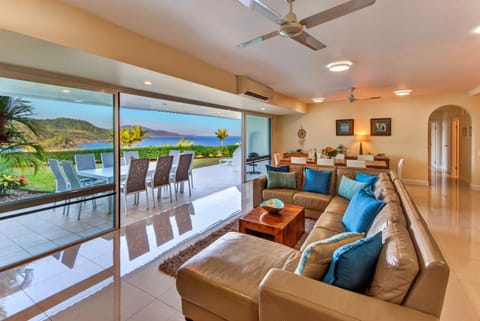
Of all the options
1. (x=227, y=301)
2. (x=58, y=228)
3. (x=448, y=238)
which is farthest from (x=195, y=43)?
(x=448, y=238)

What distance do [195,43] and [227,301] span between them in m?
2.82

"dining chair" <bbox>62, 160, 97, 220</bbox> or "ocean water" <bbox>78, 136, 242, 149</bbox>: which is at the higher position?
"ocean water" <bbox>78, 136, 242, 149</bbox>

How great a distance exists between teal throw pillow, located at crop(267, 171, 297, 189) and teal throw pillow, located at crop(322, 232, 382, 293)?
2864mm

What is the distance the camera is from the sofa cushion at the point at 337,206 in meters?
2.99

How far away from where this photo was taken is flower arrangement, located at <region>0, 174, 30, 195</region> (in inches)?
102

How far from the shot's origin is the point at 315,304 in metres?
1.13

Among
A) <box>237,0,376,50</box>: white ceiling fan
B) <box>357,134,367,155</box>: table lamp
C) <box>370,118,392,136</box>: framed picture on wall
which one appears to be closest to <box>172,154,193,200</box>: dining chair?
<box>237,0,376,50</box>: white ceiling fan

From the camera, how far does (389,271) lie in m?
1.17

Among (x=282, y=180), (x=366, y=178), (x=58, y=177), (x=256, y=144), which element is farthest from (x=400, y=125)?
(x=58, y=177)

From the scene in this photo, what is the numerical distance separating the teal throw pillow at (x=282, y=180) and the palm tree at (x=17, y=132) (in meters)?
3.39

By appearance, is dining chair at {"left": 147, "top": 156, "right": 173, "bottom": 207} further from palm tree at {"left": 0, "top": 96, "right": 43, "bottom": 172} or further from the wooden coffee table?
the wooden coffee table

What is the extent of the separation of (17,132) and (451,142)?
12.2 metres

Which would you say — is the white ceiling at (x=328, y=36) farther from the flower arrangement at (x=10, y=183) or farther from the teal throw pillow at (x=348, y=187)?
the flower arrangement at (x=10, y=183)

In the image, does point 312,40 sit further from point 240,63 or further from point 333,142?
point 333,142
